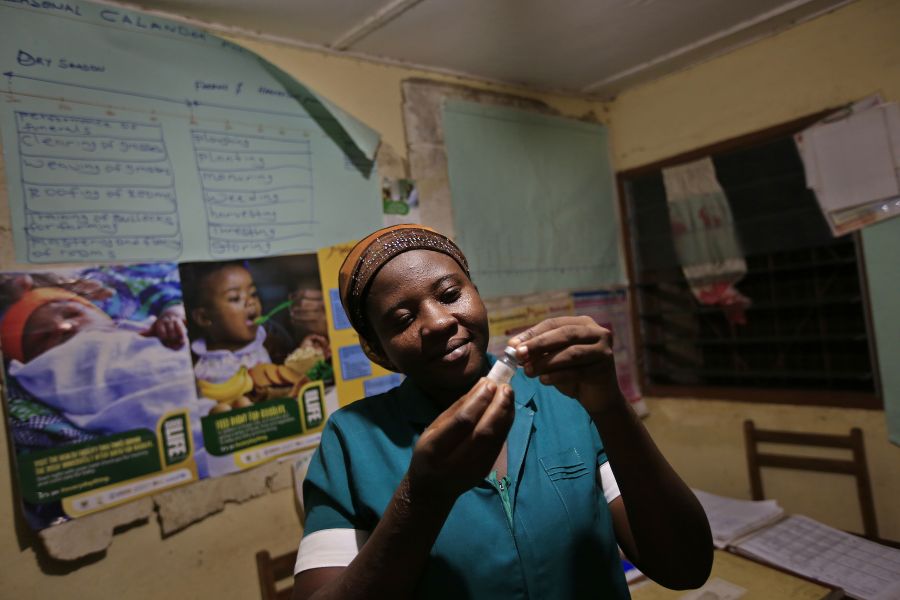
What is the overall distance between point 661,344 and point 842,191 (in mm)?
1151

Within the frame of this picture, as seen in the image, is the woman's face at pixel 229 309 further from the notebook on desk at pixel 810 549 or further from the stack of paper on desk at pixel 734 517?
the notebook on desk at pixel 810 549

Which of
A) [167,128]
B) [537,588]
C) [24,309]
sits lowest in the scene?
[537,588]

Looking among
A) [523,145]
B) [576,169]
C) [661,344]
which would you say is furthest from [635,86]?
[661,344]

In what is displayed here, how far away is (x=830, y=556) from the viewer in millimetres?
1705

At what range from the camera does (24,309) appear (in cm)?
151

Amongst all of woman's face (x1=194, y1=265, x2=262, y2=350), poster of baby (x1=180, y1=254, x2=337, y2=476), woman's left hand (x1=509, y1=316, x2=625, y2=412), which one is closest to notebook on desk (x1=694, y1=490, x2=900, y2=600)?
woman's left hand (x1=509, y1=316, x2=625, y2=412)

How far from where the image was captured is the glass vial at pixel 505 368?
2.66ft

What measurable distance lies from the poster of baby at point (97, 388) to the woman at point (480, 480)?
0.97m

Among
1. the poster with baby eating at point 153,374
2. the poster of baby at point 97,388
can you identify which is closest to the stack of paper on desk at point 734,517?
the poster with baby eating at point 153,374

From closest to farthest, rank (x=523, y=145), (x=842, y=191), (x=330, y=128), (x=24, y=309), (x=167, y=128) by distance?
(x=24, y=309) < (x=167, y=128) < (x=330, y=128) < (x=842, y=191) < (x=523, y=145)

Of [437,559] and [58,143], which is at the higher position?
[58,143]

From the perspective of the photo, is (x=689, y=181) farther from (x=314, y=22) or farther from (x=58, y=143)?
(x=58, y=143)

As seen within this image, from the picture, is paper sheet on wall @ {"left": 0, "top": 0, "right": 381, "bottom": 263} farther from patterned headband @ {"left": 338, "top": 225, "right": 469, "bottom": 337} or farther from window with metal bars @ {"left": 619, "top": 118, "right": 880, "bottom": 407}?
window with metal bars @ {"left": 619, "top": 118, "right": 880, "bottom": 407}

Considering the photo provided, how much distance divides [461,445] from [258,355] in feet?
4.52
